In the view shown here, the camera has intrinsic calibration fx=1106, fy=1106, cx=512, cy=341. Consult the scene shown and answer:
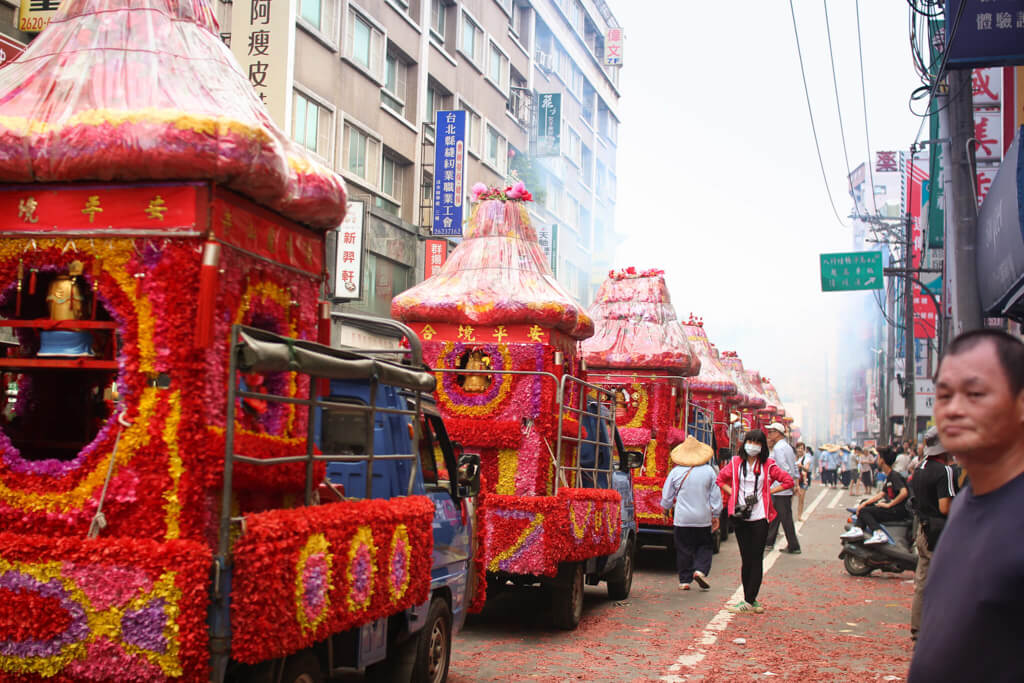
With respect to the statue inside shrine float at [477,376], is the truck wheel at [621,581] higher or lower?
lower

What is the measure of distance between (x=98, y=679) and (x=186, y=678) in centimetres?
40

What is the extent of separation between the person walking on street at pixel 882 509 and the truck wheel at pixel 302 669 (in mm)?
11444

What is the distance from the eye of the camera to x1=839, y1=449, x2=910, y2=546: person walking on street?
15406 mm

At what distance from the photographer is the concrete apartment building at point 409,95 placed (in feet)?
78.8

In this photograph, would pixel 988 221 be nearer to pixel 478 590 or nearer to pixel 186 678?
pixel 478 590

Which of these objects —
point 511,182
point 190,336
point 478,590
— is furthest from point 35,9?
point 190,336

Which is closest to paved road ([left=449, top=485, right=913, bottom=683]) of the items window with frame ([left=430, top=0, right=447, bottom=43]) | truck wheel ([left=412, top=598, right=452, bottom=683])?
truck wheel ([left=412, top=598, right=452, bottom=683])

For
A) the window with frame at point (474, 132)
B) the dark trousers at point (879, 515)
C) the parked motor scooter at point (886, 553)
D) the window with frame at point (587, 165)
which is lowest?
the parked motor scooter at point (886, 553)

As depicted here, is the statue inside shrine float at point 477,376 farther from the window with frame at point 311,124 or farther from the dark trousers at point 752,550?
the window with frame at point 311,124

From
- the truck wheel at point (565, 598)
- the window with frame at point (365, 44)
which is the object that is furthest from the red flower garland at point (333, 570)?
the window with frame at point (365, 44)

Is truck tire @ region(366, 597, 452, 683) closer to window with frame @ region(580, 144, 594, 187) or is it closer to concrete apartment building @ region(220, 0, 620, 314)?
concrete apartment building @ region(220, 0, 620, 314)

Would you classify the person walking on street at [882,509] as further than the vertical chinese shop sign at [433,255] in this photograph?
No

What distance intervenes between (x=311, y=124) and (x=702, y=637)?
1673 cm

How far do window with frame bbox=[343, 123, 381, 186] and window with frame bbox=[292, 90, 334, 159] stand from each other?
1.05m
